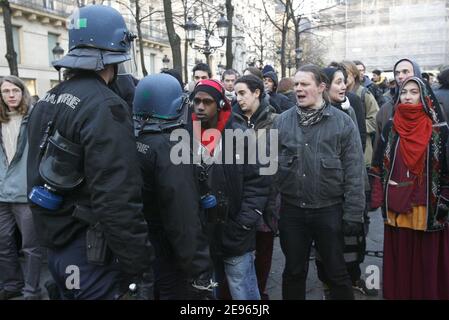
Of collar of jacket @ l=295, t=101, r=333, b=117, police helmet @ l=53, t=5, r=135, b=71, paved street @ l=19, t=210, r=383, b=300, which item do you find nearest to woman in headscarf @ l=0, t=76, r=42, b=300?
paved street @ l=19, t=210, r=383, b=300

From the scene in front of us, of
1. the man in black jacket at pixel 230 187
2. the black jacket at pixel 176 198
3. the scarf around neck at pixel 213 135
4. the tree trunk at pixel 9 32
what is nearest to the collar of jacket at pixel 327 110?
the man in black jacket at pixel 230 187

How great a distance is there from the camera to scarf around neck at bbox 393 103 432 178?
3662 mm

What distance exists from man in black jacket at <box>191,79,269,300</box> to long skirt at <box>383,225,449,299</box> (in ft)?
4.50

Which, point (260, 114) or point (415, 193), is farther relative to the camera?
point (260, 114)

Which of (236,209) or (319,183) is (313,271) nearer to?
(319,183)

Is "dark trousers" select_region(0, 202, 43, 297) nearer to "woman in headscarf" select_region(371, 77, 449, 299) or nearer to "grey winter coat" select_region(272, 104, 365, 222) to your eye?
"grey winter coat" select_region(272, 104, 365, 222)

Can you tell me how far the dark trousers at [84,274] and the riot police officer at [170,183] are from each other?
39cm

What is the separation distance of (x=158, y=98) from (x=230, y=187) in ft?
3.13

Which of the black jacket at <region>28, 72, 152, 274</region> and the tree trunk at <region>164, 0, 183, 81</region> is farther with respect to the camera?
the tree trunk at <region>164, 0, 183, 81</region>

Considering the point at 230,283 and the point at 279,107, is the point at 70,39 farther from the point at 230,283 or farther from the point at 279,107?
the point at 279,107

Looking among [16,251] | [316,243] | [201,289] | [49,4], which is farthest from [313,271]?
[49,4]

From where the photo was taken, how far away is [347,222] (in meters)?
3.42

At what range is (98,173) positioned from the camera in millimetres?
2223
